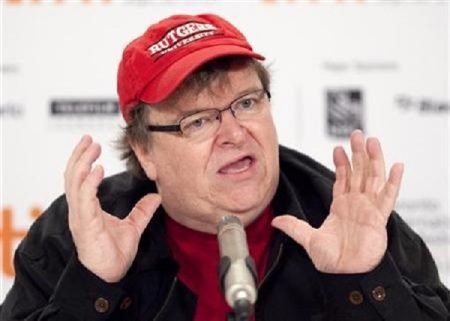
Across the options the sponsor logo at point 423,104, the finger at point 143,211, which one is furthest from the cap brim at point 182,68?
the sponsor logo at point 423,104

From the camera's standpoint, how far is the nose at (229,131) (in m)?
1.76

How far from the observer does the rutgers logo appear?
6.06 ft

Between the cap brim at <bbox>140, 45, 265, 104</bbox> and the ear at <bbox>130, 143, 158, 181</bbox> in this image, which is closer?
the cap brim at <bbox>140, 45, 265, 104</bbox>

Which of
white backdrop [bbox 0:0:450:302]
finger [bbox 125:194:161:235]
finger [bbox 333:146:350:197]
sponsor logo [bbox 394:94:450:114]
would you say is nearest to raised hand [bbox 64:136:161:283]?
finger [bbox 125:194:161:235]

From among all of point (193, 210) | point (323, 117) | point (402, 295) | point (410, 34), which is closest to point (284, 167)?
point (193, 210)

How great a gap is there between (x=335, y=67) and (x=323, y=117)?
172 mm

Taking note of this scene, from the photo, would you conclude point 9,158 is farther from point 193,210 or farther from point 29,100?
point 193,210

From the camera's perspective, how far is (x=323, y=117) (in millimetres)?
2930

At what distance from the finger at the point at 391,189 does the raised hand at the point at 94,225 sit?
50 centimetres

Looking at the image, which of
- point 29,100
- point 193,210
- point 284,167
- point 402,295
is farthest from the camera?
point 29,100

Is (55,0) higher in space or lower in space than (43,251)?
higher

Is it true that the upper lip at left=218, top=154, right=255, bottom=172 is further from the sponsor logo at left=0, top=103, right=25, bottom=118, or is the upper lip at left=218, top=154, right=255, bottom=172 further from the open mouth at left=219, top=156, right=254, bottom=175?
the sponsor logo at left=0, top=103, right=25, bottom=118

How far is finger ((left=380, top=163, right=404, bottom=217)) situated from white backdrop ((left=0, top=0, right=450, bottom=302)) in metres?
1.20

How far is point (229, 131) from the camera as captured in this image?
1770 mm
